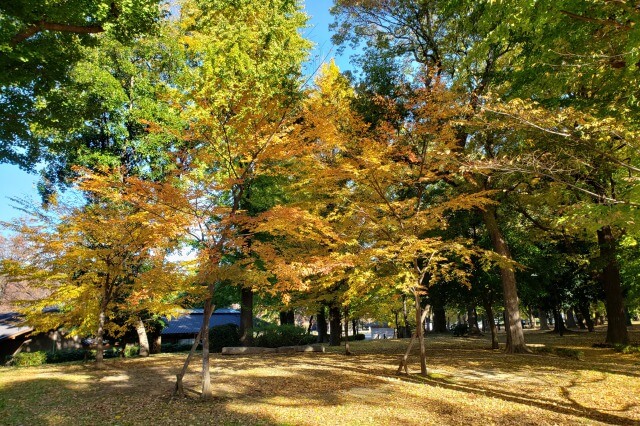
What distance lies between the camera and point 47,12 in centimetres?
722

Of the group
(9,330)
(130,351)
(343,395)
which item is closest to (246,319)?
(130,351)

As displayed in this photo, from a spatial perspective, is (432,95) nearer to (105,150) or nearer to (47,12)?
(47,12)

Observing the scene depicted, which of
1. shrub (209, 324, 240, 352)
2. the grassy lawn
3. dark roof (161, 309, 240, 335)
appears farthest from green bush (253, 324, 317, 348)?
dark roof (161, 309, 240, 335)

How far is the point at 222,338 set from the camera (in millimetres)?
23016

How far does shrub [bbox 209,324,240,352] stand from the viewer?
22697 millimetres

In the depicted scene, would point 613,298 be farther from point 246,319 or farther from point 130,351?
point 130,351

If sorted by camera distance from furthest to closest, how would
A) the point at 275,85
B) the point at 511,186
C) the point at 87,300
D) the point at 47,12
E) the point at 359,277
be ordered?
the point at 511,186, the point at 87,300, the point at 275,85, the point at 359,277, the point at 47,12

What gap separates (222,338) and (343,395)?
632 inches

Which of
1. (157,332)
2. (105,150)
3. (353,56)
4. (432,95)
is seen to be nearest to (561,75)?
(432,95)

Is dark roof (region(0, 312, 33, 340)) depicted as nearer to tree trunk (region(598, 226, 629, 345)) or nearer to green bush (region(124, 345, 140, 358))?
green bush (region(124, 345, 140, 358))

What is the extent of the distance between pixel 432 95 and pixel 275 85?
5.51 metres

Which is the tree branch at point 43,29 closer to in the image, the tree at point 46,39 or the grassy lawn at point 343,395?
the tree at point 46,39

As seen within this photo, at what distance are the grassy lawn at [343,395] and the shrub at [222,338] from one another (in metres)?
9.49

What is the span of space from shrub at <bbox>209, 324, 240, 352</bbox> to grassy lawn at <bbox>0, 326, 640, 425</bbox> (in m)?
9.49
